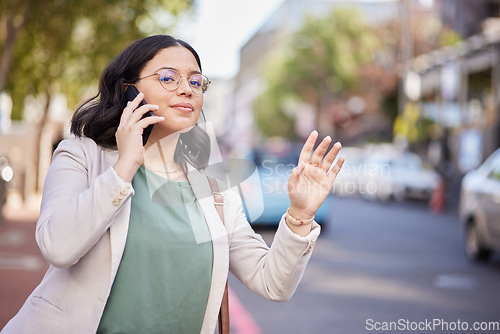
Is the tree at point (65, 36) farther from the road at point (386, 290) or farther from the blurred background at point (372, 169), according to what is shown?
the road at point (386, 290)

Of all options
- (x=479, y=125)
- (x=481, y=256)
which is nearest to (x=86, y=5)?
(x=481, y=256)

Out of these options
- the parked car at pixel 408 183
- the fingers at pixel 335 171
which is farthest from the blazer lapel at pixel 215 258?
the parked car at pixel 408 183

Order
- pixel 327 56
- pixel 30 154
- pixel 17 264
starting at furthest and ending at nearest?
pixel 327 56 → pixel 30 154 → pixel 17 264

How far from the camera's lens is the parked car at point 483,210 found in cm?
1020

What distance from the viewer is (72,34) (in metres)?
22.2

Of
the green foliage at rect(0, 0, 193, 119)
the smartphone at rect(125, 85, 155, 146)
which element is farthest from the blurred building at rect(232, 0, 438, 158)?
the smartphone at rect(125, 85, 155, 146)

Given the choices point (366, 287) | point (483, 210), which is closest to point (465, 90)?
point (483, 210)

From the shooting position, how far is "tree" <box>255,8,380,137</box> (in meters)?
65.9

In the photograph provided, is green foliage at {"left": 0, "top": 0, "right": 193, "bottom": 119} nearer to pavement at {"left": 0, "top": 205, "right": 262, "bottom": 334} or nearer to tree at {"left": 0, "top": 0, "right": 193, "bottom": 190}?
tree at {"left": 0, "top": 0, "right": 193, "bottom": 190}

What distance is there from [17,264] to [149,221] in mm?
8127

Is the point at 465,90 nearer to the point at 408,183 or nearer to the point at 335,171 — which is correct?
the point at 408,183

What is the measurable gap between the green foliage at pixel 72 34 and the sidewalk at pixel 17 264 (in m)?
4.24

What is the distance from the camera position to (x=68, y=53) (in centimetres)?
2377

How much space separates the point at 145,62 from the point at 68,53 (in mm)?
22167
